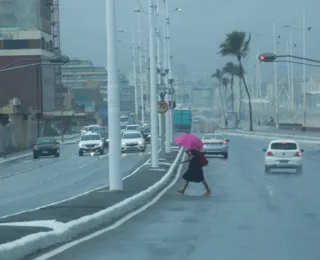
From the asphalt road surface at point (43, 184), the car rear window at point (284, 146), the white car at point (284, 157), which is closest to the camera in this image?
the asphalt road surface at point (43, 184)

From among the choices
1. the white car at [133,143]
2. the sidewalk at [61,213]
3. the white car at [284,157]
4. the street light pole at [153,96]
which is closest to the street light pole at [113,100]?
the sidewalk at [61,213]

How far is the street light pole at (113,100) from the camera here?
23.6m

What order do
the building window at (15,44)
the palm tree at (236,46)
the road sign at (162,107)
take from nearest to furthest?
1. the road sign at (162,107)
2. the building window at (15,44)
3. the palm tree at (236,46)

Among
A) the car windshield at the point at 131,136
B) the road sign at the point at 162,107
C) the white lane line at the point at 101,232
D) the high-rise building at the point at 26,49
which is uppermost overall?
the high-rise building at the point at 26,49

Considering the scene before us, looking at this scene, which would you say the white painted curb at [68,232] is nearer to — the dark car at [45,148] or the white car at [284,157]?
the white car at [284,157]

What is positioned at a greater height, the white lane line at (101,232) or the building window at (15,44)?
the building window at (15,44)

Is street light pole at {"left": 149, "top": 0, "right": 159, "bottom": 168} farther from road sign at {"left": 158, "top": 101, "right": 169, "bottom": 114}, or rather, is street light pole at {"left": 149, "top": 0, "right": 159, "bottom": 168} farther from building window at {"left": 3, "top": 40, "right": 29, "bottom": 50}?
building window at {"left": 3, "top": 40, "right": 29, "bottom": 50}

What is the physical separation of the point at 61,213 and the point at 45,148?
4840 centimetres

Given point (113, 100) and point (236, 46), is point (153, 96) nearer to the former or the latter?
point (113, 100)

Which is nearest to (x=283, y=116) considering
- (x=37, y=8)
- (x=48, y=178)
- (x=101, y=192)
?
(x=37, y=8)

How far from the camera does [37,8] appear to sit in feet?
376

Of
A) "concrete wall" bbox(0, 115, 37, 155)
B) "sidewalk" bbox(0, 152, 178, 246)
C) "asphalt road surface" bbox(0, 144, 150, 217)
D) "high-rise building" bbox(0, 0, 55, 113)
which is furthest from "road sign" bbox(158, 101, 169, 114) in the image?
"high-rise building" bbox(0, 0, 55, 113)

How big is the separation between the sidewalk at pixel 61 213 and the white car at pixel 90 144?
1440 inches

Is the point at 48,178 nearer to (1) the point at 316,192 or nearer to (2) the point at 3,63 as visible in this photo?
(1) the point at 316,192
